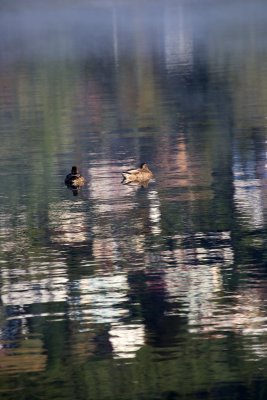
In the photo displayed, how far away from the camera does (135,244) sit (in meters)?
25.0

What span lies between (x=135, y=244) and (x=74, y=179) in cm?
577

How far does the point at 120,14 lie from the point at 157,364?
469 feet

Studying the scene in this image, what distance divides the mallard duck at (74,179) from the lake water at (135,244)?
0.19 m

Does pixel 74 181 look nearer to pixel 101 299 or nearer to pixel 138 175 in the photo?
pixel 138 175

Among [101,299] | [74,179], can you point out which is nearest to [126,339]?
[101,299]

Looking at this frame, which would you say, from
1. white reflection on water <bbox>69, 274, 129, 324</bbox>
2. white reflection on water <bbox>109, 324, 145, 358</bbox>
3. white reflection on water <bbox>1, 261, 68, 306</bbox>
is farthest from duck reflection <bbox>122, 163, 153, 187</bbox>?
white reflection on water <bbox>109, 324, 145, 358</bbox>

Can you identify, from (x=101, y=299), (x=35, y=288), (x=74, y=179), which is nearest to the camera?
(x=101, y=299)

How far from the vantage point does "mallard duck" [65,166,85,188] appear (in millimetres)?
30594

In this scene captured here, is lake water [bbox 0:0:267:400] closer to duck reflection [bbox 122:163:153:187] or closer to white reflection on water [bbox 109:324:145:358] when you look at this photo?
white reflection on water [bbox 109:324:145:358]

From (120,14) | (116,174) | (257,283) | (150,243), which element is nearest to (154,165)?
(116,174)

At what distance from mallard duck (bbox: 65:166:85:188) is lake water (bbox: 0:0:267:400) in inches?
7.5

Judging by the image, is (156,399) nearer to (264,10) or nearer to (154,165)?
(154,165)

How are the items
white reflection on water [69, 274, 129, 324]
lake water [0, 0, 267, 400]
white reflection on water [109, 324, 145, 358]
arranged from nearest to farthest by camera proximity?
lake water [0, 0, 267, 400]
white reflection on water [109, 324, 145, 358]
white reflection on water [69, 274, 129, 324]

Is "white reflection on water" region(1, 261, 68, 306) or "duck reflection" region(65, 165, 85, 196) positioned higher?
"duck reflection" region(65, 165, 85, 196)
